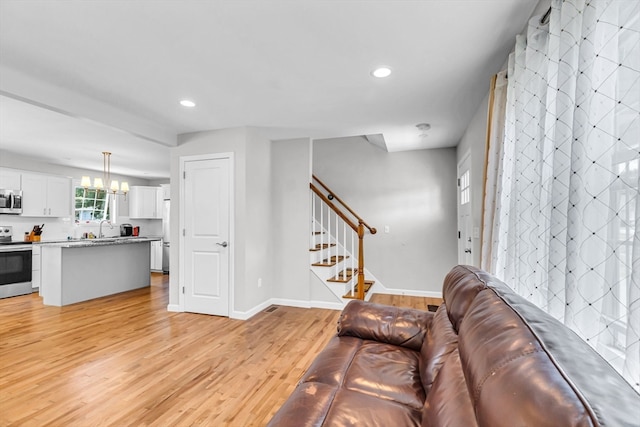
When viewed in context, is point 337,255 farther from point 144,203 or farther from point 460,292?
point 144,203

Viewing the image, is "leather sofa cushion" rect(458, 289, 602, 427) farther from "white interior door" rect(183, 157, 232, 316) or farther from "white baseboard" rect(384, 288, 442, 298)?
"white baseboard" rect(384, 288, 442, 298)

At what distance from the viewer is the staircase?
417 centimetres

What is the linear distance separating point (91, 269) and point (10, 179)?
2.44 metres

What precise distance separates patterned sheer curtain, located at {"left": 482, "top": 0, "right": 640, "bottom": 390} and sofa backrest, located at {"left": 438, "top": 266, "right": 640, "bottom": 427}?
265mm

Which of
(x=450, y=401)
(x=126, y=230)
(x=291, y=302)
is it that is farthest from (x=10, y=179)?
(x=450, y=401)

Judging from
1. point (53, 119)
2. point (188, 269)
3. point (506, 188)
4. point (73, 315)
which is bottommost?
point (73, 315)

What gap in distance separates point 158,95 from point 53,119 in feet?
5.92

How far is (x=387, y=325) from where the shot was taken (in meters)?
1.94

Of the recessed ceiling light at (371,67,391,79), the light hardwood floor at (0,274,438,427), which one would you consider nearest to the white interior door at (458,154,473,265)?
the recessed ceiling light at (371,67,391,79)

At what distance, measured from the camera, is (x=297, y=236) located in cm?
434

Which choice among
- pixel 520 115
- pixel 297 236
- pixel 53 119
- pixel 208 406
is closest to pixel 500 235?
pixel 520 115

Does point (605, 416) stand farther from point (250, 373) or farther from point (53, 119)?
point (53, 119)

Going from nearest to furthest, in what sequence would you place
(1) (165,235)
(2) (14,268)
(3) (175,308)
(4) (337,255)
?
(3) (175,308) → (4) (337,255) → (2) (14,268) → (1) (165,235)

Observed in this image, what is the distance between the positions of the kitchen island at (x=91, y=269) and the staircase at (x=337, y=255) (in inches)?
124
